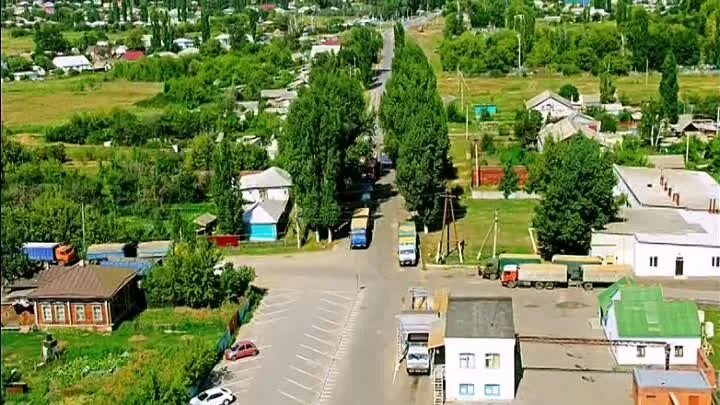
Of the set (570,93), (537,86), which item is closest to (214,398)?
(570,93)

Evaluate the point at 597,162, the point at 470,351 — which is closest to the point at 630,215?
the point at 597,162

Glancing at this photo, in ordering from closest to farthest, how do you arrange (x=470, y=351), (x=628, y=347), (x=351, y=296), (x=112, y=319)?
1. (x=470, y=351)
2. (x=628, y=347)
3. (x=112, y=319)
4. (x=351, y=296)

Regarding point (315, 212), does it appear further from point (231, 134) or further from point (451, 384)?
point (231, 134)

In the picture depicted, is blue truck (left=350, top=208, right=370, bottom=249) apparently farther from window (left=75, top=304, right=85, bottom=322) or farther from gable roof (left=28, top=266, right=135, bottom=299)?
window (left=75, top=304, right=85, bottom=322)

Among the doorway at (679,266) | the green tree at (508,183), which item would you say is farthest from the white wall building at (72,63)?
the doorway at (679,266)

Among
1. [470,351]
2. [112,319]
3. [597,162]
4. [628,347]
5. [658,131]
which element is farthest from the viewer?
[658,131]

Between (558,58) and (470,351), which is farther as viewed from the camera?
Answer: (558,58)
